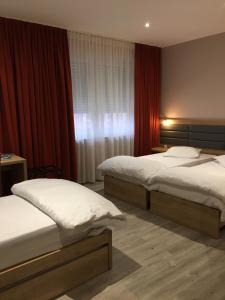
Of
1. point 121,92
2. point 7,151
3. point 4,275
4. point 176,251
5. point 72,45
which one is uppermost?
point 72,45

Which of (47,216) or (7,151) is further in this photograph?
(7,151)

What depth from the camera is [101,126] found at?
15.3ft

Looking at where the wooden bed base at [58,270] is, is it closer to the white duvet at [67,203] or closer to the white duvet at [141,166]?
the white duvet at [67,203]

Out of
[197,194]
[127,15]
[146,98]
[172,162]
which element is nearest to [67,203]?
[197,194]

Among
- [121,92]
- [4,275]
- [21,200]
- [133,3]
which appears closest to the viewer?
[4,275]

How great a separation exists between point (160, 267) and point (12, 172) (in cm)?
238

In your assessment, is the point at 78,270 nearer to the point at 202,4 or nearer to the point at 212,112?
the point at 202,4

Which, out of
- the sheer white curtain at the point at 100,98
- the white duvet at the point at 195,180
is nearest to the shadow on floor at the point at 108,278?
the white duvet at the point at 195,180

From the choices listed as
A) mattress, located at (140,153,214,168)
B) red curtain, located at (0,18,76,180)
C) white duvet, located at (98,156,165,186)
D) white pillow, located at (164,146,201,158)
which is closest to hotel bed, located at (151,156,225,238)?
white duvet, located at (98,156,165,186)

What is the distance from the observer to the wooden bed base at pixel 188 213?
267 centimetres

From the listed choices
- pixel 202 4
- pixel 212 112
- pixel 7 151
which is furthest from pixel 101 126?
pixel 202 4

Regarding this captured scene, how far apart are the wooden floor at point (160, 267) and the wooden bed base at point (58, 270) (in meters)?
0.10

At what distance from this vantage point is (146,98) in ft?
17.1

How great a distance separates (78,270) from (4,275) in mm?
573
